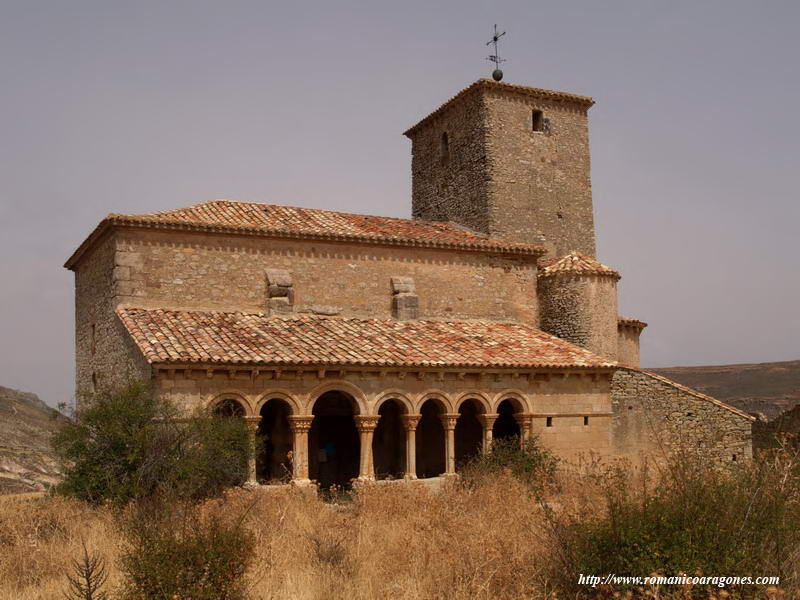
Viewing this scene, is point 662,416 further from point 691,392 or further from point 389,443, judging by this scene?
point 389,443

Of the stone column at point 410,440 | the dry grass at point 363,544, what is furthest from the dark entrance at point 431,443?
the dry grass at point 363,544

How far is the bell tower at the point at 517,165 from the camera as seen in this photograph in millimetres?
20953

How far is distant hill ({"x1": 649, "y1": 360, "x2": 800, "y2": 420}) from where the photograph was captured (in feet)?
147

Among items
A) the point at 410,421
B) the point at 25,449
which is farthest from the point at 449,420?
the point at 25,449

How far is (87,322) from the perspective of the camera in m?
18.1

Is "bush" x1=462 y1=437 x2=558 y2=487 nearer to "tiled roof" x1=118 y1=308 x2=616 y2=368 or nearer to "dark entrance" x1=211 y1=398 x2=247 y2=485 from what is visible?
"tiled roof" x1=118 y1=308 x2=616 y2=368

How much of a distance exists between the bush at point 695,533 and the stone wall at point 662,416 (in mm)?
9868

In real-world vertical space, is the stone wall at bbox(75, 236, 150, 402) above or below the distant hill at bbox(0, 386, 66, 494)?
above

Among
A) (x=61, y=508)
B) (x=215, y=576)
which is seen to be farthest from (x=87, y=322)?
(x=215, y=576)

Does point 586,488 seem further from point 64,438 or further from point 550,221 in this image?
point 550,221

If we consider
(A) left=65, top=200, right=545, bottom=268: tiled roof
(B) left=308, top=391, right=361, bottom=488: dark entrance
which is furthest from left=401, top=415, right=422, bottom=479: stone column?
(A) left=65, top=200, right=545, bottom=268: tiled roof

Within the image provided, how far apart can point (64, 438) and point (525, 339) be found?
399 inches

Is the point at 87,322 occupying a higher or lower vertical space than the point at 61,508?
higher

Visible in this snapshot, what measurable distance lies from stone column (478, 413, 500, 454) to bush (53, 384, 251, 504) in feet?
18.1
